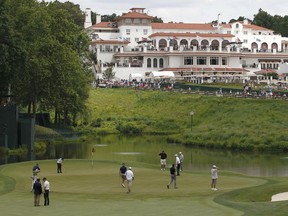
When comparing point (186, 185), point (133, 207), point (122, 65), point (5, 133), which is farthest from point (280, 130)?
point (122, 65)

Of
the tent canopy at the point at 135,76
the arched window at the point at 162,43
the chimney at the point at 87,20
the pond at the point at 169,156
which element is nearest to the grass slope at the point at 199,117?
the pond at the point at 169,156

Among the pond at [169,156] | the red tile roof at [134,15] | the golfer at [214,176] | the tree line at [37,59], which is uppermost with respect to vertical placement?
the red tile roof at [134,15]

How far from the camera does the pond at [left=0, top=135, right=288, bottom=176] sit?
60.6 m

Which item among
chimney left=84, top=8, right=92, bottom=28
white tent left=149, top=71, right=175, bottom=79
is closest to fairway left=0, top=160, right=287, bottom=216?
white tent left=149, top=71, right=175, bottom=79

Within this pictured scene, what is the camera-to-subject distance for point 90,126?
103875 mm

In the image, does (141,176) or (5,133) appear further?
(5,133)

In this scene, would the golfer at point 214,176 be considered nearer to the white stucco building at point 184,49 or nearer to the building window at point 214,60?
the white stucco building at point 184,49

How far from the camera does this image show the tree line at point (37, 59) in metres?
71.0

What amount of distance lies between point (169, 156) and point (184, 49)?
307ft

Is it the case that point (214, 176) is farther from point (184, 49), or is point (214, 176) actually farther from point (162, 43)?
point (162, 43)

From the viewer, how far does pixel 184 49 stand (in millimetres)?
160375

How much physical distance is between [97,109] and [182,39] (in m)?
59.8

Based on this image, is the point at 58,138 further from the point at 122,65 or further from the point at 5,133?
the point at 122,65

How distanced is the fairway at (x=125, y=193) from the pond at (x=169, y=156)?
7.87 meters
